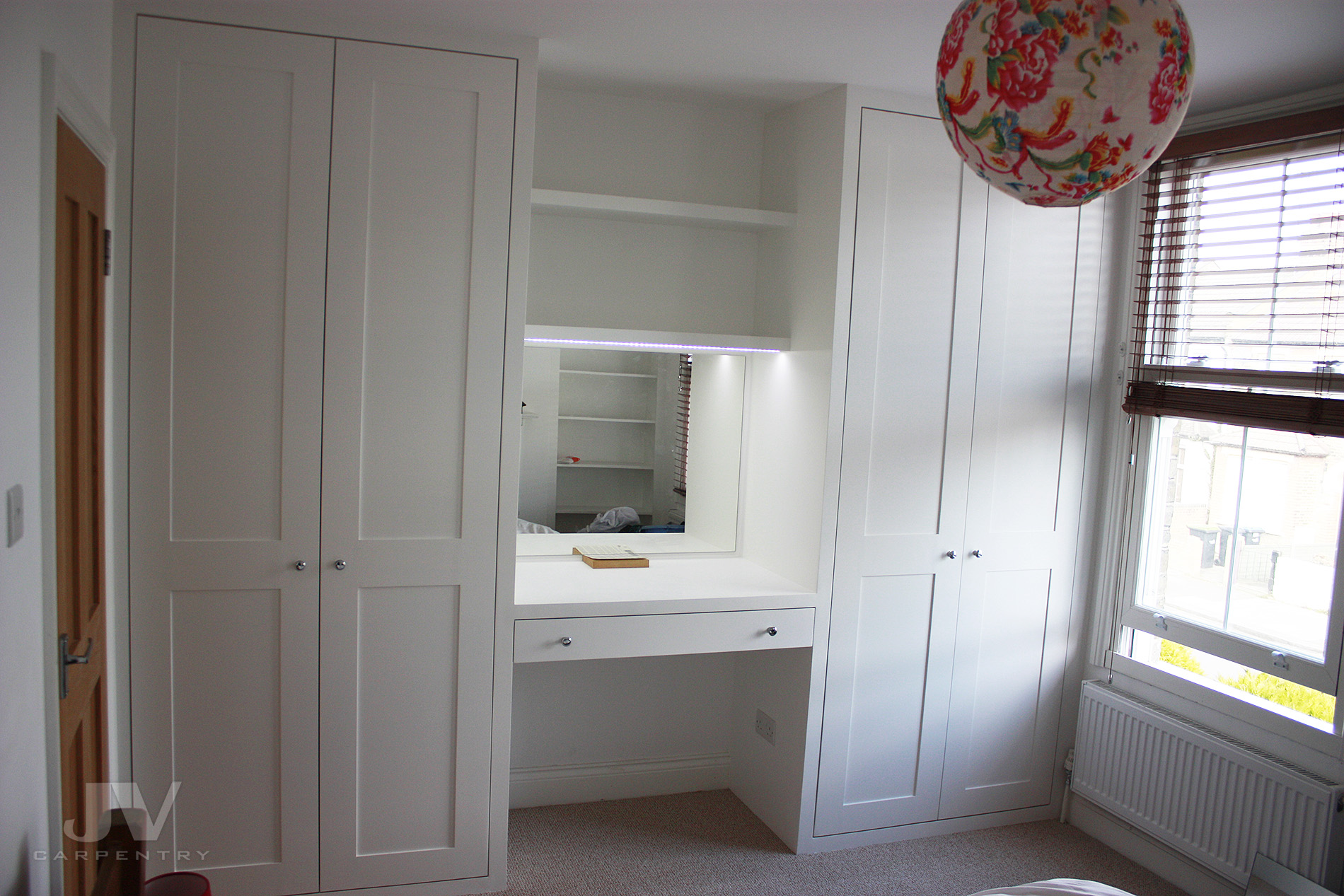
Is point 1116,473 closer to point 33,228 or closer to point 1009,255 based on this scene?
point 1009,255

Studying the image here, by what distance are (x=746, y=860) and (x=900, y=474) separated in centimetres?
133

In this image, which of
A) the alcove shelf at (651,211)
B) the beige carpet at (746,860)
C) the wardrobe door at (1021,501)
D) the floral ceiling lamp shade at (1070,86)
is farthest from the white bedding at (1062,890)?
the alcove shelf at (651,211)

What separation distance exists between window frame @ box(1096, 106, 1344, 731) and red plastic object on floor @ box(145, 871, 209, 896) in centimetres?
280

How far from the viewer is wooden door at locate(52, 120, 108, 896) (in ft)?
5.76

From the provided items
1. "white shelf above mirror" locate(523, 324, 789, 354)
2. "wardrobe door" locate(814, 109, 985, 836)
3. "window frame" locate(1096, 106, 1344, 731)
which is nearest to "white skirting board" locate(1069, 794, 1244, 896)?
"window frame" locate(1096, 106, 1344, 731)

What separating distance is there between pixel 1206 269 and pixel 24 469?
311 cm

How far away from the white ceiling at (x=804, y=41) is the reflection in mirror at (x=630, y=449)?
0.93 metres

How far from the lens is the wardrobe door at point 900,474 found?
9.59 ft

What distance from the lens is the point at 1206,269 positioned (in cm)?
293

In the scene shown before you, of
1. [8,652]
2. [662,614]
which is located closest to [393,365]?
[662,614]

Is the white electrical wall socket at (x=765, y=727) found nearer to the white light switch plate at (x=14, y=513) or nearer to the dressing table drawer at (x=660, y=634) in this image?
the dressing table drawer at (x=660, y=634)

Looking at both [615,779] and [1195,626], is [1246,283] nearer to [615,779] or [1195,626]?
[1195,626]

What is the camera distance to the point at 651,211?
2.94 metres

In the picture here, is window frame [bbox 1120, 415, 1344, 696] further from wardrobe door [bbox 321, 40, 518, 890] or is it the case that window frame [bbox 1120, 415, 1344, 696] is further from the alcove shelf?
wardrobe door [bbox 321, 40, 518, 890]
